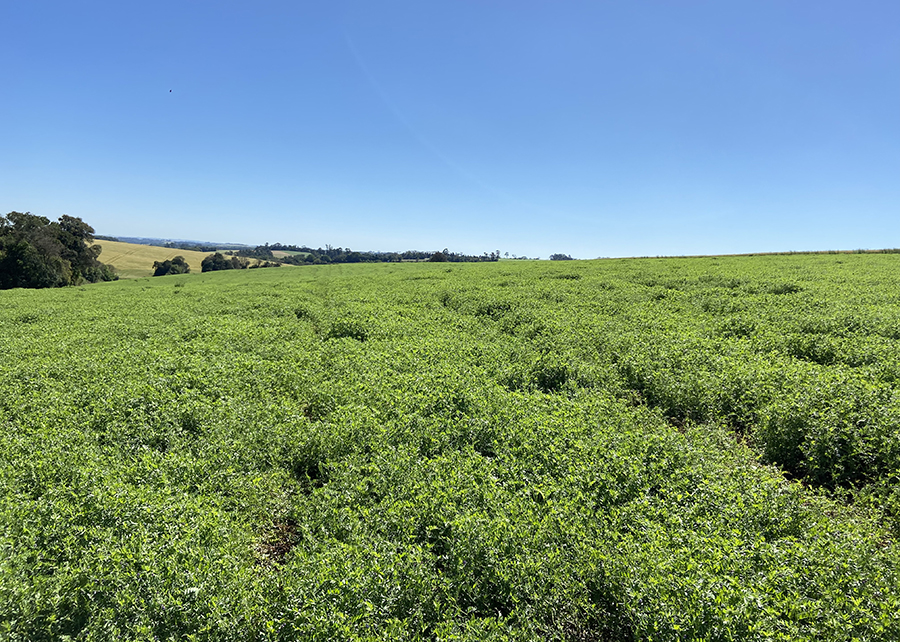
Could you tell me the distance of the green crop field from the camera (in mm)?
3826

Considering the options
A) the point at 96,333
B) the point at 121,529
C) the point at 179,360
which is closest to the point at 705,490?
the point at 121,529

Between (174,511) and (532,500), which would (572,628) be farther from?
(174,511)

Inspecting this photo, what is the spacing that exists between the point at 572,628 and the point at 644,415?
482 cm

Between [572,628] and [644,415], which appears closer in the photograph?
[572,628]

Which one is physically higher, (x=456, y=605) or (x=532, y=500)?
(x=532, y=500)

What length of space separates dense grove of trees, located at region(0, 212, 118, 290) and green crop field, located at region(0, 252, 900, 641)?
69.6 m

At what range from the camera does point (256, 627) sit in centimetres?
387

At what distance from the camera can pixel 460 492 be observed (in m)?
5.34

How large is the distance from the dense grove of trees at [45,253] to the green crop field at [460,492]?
69557 millimetres

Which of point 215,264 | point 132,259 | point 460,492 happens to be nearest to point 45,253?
point 215,264

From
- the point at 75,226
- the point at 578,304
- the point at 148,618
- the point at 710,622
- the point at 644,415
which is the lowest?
the point at 148,618

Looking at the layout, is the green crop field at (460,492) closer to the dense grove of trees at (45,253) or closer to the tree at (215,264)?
the dense grove of trees at (45,253)

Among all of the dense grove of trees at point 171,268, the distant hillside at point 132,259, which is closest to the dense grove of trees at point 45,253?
the dense grove of trees at point 171,268

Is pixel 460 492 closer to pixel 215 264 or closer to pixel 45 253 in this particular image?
pixel 45 253
